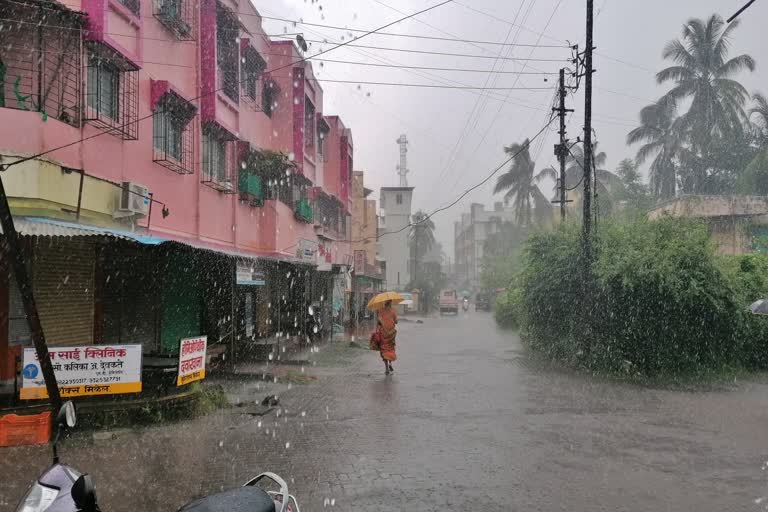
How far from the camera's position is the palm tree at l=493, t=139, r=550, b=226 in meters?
47.6

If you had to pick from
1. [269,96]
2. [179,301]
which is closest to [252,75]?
[269,96]

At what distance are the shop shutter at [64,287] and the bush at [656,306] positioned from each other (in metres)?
10.7

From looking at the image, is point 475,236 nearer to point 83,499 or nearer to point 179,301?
point 179,301

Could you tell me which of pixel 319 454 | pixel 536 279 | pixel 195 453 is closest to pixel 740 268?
pixel 536 279

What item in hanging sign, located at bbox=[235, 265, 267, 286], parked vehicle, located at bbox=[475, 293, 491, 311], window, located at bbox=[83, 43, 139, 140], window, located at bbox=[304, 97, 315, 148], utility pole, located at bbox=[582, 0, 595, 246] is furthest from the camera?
parked vehicle, located at bbox=[475, 293, 491, 311]

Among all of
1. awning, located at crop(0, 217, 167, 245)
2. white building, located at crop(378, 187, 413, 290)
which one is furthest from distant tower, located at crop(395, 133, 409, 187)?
awning, located at crop(0, 217, 167, 245)

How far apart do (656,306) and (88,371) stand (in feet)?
37.5

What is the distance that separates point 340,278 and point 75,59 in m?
19.1

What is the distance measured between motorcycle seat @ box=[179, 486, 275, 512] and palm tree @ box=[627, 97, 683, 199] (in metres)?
43.0

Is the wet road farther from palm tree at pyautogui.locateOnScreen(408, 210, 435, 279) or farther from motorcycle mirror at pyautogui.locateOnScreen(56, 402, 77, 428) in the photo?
palm tree at pyautogui.locateOnScreen(408, 210, 435, 279)

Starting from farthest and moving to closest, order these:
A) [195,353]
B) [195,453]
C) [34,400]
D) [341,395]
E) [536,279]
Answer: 1. [536,279]
2. [341,395]
3. [195,353]
4. [34,400]
5. [195,453]

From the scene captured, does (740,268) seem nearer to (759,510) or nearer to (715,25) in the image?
(759,510)

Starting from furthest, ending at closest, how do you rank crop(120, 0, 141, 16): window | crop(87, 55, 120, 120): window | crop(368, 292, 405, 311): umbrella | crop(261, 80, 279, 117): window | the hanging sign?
crop(261, 80, 279, 117): window → crop(368, 292, 405, 311): umbrella → the hanging sign → crop(120, 0, 141, 16): window → crop(87, 55, 120, 120): window

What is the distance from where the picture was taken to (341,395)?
1157cm
